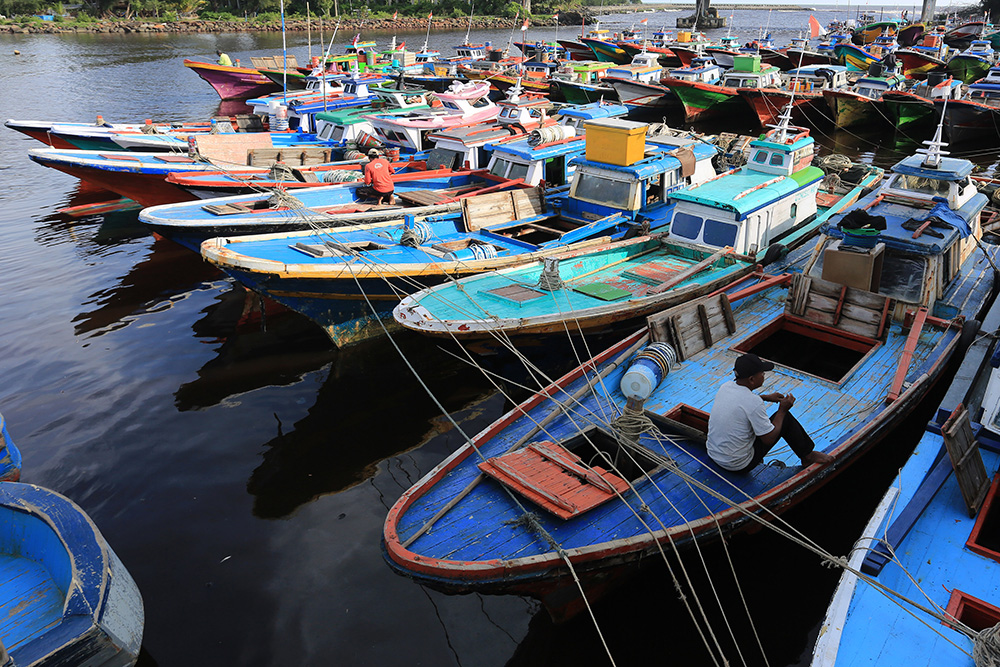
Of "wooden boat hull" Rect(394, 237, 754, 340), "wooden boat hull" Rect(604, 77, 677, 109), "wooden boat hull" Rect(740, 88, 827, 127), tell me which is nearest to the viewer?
"wooden boat hull" Rect(394, 237, 754, 340)

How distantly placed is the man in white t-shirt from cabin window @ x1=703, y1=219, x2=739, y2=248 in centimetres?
576

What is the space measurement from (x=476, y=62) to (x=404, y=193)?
26.9 metres

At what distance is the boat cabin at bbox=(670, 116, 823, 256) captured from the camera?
1119cm

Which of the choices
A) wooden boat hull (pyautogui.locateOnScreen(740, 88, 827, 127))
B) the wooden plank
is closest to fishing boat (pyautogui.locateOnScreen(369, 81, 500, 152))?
wooden boat hull (pyautogui.locateOnScreen(740, 88, 827, 127))

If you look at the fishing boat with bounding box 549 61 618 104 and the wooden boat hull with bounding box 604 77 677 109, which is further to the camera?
the wooden boat hull with bounding box 604 77 677 109

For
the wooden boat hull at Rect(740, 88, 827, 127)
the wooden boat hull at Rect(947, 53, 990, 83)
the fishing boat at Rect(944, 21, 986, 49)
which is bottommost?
the wooden boat hull at Rect(740, 88, 827, 127)

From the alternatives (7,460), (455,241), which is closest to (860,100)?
(455,241)

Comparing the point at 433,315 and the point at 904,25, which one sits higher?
the point at 904,25

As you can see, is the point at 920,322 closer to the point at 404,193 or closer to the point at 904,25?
the point at 404,193

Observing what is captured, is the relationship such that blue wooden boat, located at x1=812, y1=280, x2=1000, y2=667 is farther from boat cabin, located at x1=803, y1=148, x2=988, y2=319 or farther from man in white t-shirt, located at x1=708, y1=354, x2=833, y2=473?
boat cabin, located at x1=803, y1=148, x2=988, y2=319

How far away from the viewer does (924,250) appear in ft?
28.6

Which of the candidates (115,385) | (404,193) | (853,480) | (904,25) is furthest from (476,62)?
(904,25)

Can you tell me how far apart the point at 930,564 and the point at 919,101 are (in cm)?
2748

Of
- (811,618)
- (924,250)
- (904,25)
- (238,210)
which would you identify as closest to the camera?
(811,618)
